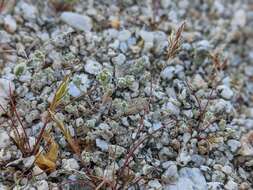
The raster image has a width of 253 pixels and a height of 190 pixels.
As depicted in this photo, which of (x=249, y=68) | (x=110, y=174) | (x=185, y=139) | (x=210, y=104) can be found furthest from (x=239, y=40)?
(x=110, y=174)

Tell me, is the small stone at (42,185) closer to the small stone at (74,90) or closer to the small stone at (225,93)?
the small stone at (74,90)

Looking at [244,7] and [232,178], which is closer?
[232,178]

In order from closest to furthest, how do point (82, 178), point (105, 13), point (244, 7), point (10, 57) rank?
1. point (82, 178)
2. point (10, 57)
3. point (105, 13)
4. point (244, 7)

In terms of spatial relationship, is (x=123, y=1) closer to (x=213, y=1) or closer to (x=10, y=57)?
(x=213, y=1)

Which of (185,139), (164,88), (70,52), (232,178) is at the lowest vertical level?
(232,178)

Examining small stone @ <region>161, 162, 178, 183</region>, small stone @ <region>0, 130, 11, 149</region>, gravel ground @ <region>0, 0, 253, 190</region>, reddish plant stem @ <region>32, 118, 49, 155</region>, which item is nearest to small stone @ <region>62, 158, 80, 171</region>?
gravel ground @ <region>0, 0, 253, 190</region>

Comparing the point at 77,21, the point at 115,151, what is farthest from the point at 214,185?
the point at 77,21

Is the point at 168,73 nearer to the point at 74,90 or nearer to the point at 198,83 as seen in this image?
the point at 198,83

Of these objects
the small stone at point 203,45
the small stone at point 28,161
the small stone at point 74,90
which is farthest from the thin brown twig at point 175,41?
the small stone at point 28,161
